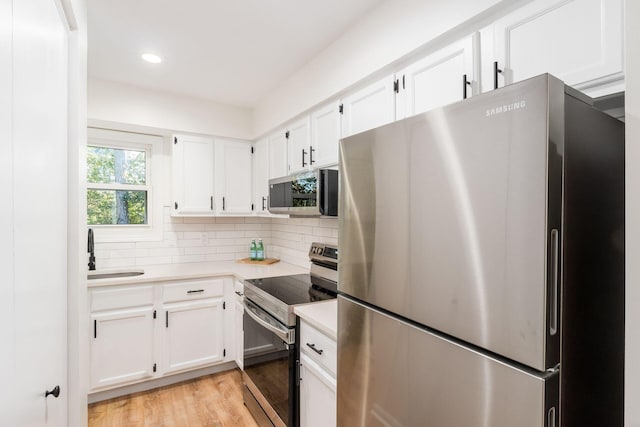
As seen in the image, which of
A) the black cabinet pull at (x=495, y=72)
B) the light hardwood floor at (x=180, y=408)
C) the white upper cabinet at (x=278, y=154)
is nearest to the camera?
the black cabinet pull at (x=495, y=72)

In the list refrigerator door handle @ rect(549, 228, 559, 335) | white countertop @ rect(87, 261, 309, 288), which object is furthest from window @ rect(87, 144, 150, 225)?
refrigerator door handle @ rect(549, 228, 559, 335)

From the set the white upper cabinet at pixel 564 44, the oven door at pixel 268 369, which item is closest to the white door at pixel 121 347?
the oven door at pixel 268 369

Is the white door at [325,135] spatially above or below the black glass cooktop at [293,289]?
above

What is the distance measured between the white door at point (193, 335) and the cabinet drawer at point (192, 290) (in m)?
0.05

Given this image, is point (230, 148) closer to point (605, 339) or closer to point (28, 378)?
point (28, 378)

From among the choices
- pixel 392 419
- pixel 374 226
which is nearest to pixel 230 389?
pixel 392 419

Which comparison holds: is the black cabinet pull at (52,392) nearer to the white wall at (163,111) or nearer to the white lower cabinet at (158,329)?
the white lower cabinet at (158,329)

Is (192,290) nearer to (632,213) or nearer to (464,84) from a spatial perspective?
(464,84)

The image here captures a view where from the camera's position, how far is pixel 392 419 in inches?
40.1

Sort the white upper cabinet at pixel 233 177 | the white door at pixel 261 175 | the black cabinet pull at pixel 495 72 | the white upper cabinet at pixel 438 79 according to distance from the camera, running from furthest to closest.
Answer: the white upper cabinet at pixel 233 177 < the white door at pixel 261 175 < the white upper cabinet at pixel 438 79 < the black cabinet pull at pixel 495 72

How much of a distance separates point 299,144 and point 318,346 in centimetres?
150

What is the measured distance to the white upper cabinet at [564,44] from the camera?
886mm

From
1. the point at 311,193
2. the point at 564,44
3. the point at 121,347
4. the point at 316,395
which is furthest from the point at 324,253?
the point at 564,44

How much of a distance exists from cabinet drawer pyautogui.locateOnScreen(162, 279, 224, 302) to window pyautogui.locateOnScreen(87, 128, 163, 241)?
794mm
